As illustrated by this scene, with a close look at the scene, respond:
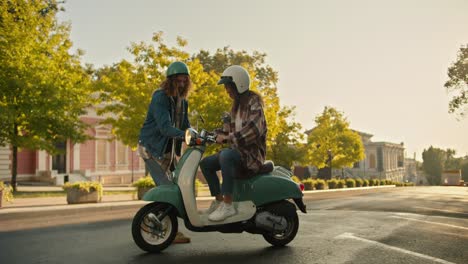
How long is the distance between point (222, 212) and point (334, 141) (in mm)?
46418

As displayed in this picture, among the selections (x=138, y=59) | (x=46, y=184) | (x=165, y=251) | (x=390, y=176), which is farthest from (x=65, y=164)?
(x=390, y=176)

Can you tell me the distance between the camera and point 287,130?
105ft

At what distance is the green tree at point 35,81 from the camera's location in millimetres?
18000

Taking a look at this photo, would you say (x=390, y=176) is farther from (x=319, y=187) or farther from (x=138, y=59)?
(x=138, y=59)

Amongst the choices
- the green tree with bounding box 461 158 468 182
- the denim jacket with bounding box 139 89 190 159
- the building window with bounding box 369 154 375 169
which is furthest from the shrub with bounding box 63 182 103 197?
the green tree with bounding box 461 158 468 182

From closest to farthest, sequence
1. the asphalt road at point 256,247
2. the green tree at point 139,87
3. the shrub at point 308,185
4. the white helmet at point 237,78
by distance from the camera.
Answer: the asphalt road at point 256,247 < the white helmet at point 237,78 < the green tree at point 139,87 < the shrub at point 308,185

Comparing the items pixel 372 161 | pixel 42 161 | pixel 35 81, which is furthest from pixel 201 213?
pixel 372 161

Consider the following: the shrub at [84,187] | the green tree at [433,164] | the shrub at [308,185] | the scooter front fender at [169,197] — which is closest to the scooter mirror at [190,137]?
the scooter front fender at [169,197]

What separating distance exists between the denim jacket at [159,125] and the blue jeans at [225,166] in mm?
475

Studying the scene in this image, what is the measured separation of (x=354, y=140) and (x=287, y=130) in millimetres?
21272

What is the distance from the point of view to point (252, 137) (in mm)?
5191

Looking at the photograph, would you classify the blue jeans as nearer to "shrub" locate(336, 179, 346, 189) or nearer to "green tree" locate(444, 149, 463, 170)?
"shrub" locate(336, 179, 346, 189)

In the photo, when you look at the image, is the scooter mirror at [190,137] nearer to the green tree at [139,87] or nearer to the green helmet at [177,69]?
the green helmet at [177,69]

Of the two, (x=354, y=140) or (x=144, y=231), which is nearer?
(x=144, y=231)
